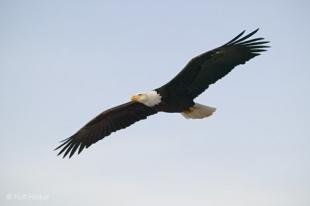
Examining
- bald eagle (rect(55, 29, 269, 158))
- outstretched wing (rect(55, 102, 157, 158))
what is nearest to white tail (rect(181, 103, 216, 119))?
bald eagle (rect(55, 29, 269, 158))

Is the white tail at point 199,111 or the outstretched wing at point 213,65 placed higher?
the outstretched wing at point 213,65

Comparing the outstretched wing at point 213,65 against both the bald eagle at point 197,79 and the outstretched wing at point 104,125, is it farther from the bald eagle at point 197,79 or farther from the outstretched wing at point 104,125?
the outstretched wing at point 104,125

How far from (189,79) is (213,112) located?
829 millimetres

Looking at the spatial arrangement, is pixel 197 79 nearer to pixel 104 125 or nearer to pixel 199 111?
pixel 199 111

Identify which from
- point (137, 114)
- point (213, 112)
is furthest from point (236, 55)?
point (137, 114)

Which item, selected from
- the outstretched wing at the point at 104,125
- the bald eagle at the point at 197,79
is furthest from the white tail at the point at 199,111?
the outstretched wing at the point at 104,125

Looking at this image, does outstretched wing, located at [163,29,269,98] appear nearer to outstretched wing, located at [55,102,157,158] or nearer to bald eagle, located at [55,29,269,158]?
bald eagle, located at [55,29,269,158]

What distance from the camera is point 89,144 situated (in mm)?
12836

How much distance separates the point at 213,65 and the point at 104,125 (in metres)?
2.62

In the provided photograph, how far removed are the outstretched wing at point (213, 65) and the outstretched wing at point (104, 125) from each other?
1261 mm

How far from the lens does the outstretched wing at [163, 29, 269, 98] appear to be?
11461mm

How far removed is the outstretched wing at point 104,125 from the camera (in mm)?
12586

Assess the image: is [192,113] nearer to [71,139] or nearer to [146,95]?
[146,95]

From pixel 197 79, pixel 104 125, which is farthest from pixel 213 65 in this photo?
pixel 104 125
